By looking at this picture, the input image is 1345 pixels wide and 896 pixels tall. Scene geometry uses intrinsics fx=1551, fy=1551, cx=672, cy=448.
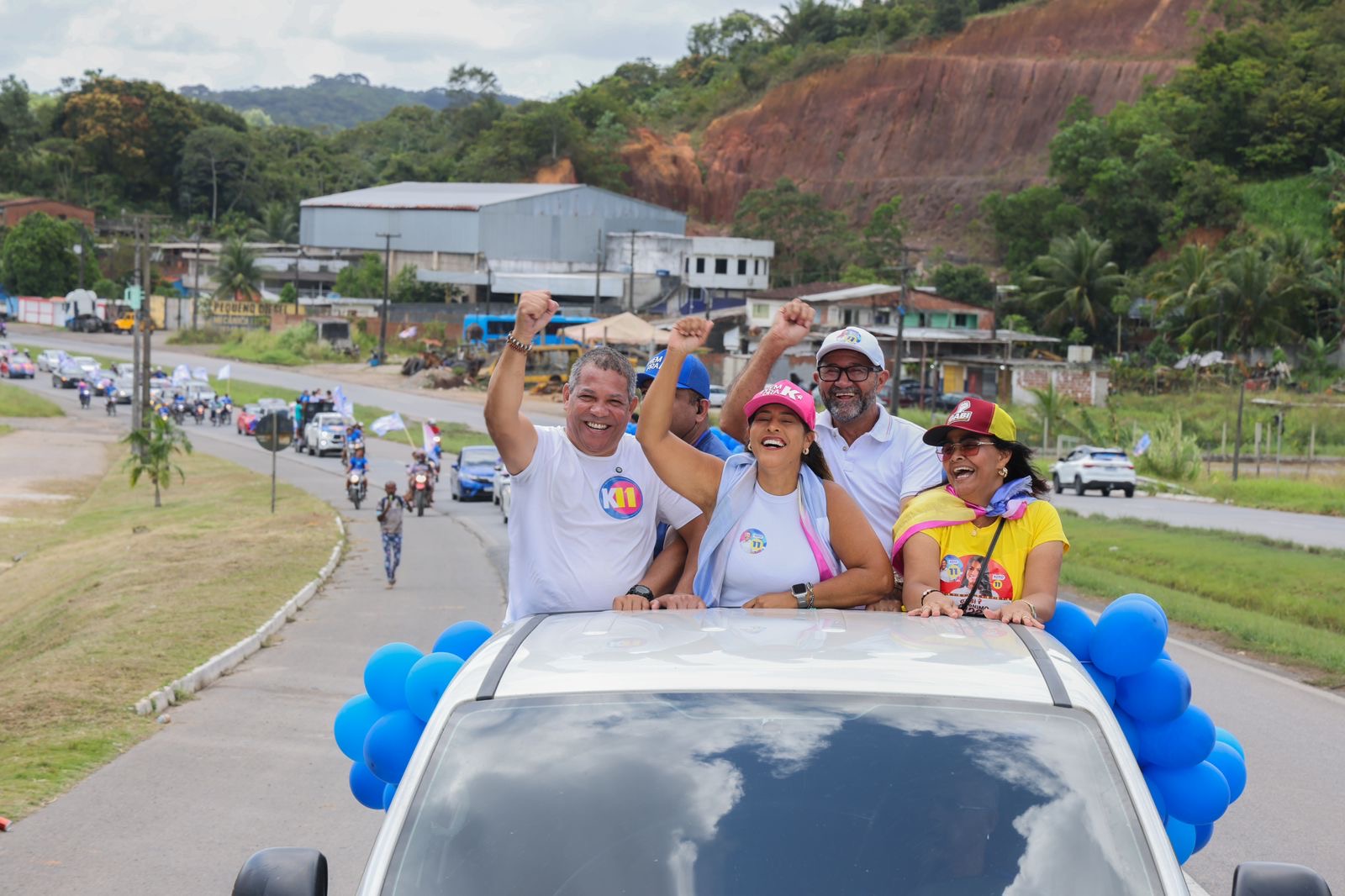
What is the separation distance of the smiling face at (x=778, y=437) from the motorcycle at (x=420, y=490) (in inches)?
1254

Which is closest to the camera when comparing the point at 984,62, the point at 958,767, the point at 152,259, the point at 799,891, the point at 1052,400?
the point at 799,891

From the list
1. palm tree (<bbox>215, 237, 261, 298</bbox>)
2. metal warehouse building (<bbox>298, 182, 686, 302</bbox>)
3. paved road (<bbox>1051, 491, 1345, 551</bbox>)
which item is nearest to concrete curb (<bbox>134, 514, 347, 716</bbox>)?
paved road (<bbox>1051, 491, 1345, 551</bbox>)

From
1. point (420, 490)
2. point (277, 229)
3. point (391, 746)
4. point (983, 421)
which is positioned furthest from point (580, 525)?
point (277, 229)

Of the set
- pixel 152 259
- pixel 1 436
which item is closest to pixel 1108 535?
pixel 1 436

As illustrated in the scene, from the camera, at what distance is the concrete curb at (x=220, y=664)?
12.7 m

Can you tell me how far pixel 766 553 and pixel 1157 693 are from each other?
1261mm

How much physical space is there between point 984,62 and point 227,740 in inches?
5050

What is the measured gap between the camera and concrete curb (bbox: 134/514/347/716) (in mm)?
12695

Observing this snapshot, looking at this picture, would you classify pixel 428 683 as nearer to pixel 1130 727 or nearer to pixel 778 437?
pixel 778 437

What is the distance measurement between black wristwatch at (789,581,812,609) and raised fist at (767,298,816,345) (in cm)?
110

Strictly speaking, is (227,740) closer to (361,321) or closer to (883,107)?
(361,321)

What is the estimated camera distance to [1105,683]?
15.8 feet

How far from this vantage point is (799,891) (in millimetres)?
3102

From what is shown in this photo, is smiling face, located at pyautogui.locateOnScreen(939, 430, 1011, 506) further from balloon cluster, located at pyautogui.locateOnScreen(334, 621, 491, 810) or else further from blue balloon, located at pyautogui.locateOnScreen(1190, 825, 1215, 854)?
balloon cluster, located at pyautogui.locateOnScreen(334, 621, 491, 810)
